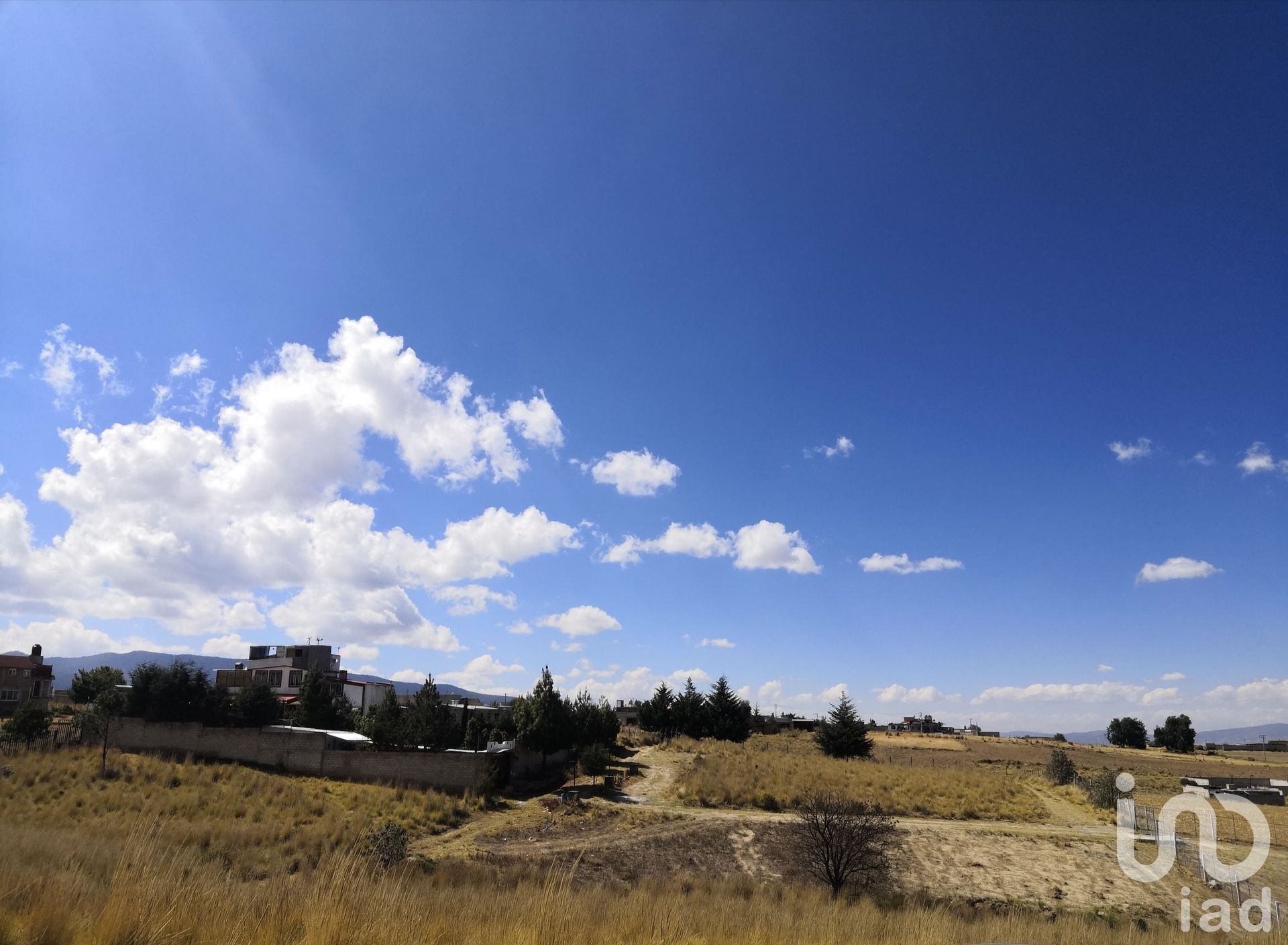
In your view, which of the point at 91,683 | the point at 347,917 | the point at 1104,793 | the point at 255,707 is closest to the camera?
the point at 347,917

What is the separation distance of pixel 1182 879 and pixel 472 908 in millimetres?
26829

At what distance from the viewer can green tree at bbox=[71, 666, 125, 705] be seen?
67938mm

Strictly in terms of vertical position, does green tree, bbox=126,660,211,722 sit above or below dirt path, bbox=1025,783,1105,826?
above

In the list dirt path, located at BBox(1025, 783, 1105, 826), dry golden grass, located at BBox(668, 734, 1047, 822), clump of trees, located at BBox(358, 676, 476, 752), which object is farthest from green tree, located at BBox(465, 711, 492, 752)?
dirt path, located at BBox(1025, 783, 1105, 826)

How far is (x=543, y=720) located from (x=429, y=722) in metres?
6.47

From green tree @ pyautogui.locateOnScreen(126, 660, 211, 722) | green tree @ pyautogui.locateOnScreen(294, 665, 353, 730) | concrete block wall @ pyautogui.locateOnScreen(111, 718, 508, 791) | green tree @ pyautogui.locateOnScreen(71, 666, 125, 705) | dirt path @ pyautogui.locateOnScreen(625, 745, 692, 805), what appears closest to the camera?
concrete block wall @ pyautogui.locateOnScreen(111, 718, 508, 791)

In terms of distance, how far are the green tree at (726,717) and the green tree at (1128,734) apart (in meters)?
73.5

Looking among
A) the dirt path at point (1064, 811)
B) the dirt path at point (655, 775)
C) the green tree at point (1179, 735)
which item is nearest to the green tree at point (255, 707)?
the dirt path at point (655, 775)

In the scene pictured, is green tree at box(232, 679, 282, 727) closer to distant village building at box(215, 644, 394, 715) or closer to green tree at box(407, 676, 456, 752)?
distant village building at box(215, 644, 394, 715)

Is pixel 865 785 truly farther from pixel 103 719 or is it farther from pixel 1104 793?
pixel 103 719

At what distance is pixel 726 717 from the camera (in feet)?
221

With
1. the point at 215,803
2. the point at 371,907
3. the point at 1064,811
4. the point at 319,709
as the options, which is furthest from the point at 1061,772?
the point at 371,907

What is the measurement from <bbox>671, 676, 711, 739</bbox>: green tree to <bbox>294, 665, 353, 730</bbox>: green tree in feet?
94.5

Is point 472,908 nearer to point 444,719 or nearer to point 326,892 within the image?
point 326,892
